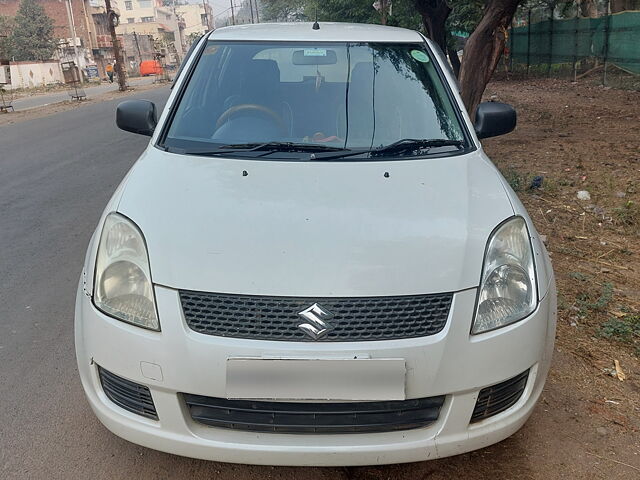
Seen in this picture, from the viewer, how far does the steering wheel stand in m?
2.96

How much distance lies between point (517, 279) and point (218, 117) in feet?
5.68

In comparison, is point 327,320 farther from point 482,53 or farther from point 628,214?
point 482,53

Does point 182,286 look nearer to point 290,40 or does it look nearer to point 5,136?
point 290,40

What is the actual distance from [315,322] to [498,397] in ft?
2.34

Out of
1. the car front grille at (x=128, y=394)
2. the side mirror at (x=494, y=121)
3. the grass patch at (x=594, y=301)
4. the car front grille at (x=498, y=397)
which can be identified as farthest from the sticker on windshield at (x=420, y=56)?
the car front grille at (x=128, y=394)

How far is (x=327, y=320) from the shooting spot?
187cm

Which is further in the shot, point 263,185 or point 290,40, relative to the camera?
point 290,40

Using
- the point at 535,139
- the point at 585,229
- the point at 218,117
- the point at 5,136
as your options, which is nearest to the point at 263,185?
the point at 218,117

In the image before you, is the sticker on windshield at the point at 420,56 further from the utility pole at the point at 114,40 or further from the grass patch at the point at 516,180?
the utility pole at the point at 114,40

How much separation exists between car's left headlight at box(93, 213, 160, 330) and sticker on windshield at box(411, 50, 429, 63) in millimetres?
1967

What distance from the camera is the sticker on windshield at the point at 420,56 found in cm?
331

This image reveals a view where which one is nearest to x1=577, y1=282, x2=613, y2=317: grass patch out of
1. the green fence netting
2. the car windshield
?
the car windshield

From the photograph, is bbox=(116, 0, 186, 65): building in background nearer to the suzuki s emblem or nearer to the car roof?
the car roof

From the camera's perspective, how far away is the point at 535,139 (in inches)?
368
